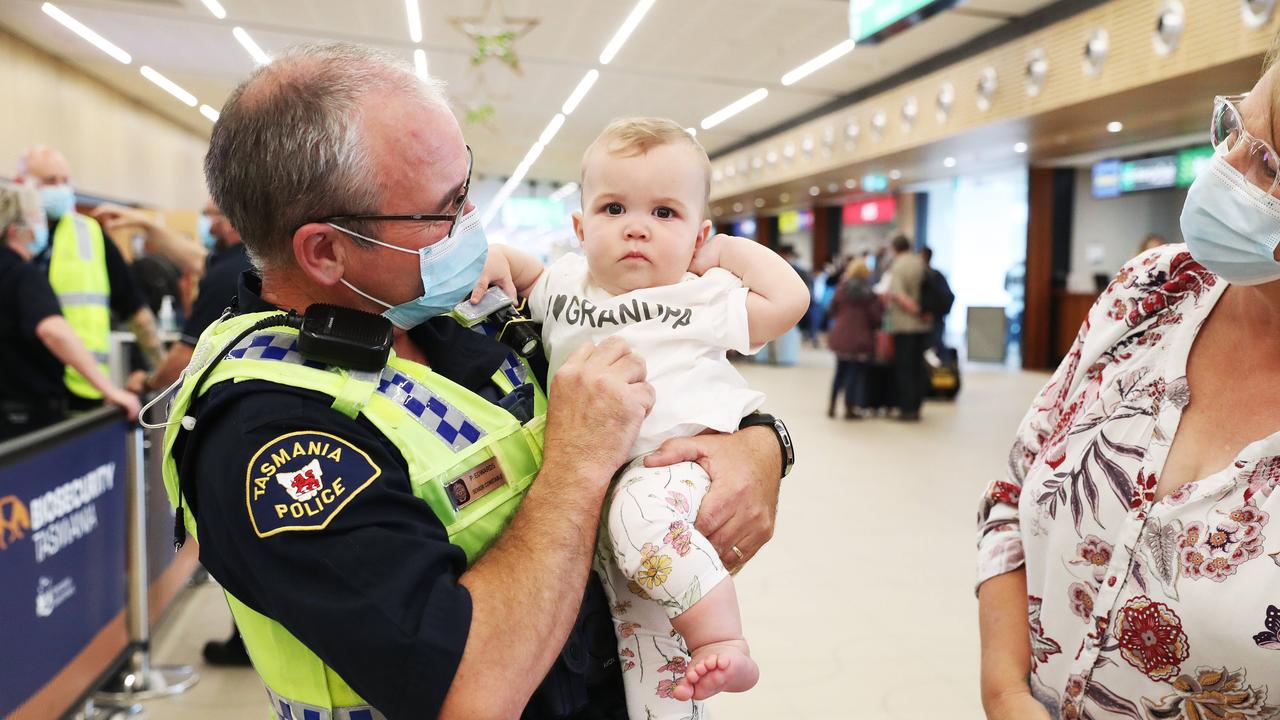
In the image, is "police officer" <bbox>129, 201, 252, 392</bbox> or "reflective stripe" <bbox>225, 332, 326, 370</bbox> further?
"police officer" <bbox>129, 201, 252, 392</bbox>

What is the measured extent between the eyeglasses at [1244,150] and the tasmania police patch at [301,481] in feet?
3.89

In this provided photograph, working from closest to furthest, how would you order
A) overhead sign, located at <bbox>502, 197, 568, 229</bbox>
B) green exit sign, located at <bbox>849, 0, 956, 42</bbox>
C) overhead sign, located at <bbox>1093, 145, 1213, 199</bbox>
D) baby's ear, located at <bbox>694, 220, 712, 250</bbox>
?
1. baby's ear, located at <bbox>694, 220, 712, 250</bbox>
2. green exit sign, located at <bbox>849, 0, 956, 42</bbox>
3. overhead sign, located at <bbox>1093, 145, 1213, 199</bbox>
4. overhead sign, located at <bbox>502, 197, 568, 229</bbox>

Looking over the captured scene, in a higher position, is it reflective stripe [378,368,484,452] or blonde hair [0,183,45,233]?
blonde hair [0,183,45,233]

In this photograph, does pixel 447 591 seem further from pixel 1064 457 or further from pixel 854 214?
pixel 854 214

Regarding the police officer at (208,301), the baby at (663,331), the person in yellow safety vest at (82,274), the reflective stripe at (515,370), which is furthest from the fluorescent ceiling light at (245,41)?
the reflective stripe at (515,370)

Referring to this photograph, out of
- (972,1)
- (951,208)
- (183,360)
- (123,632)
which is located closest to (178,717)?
(123,632)

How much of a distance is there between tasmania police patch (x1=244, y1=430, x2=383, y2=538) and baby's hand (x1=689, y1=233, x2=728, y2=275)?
2.72 feet

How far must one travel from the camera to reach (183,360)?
131 inches

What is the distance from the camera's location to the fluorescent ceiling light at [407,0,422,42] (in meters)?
8.48

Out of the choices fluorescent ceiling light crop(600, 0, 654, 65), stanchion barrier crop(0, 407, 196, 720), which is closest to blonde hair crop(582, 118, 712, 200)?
stanchion barrier crop(0, 407, 196, 720)

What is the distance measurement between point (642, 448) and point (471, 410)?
347mm

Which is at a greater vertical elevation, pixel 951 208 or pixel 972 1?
pixel 972 1

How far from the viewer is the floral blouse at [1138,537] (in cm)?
104

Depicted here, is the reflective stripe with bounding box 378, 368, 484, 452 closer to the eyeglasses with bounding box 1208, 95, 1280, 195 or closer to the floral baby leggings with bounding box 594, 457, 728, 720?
the floral baby leggings with bounding box 594, 457, 728, 720
